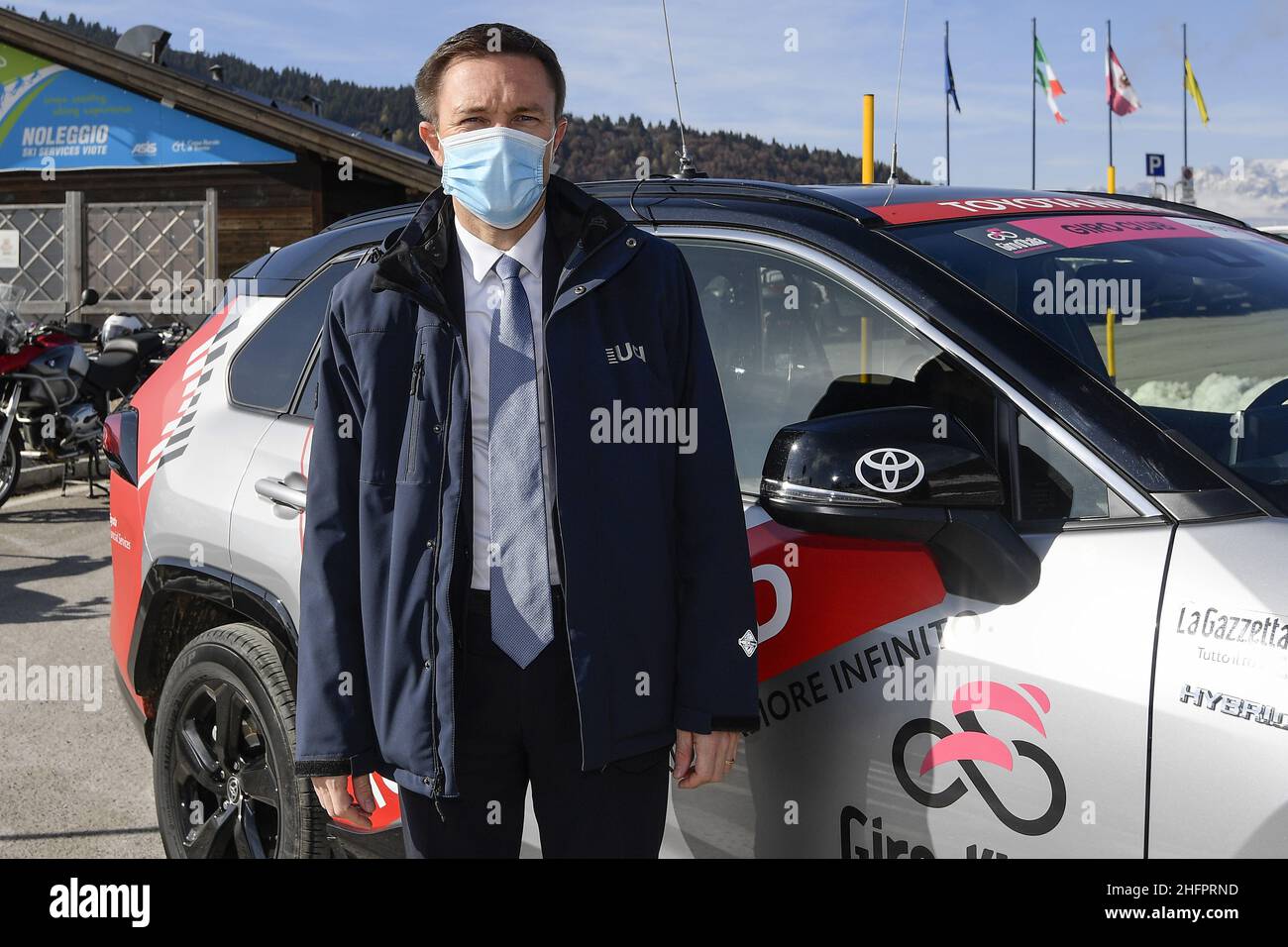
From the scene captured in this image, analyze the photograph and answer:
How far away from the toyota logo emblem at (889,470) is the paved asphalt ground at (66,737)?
2.91 metres

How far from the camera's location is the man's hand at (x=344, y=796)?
2057mm

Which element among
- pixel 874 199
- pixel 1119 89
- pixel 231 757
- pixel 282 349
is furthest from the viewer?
pixel 1119 89

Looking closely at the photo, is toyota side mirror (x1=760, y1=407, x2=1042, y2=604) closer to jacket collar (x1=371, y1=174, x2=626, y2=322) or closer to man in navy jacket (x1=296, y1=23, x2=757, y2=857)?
man in navy jacket (x1=296, y1=23, x2=757, y2=857)

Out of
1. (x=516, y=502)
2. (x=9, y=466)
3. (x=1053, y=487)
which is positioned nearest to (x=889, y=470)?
(x=1053, y=487)

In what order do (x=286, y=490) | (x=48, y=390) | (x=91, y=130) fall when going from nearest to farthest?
1. (x=286, y=490)
2. (x=48, y=390)
3. (x=91, y=130)

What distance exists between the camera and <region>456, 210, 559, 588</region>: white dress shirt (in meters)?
1.98

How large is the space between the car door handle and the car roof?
2.44 feet

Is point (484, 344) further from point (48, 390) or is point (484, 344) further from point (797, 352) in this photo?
point (48, 390)

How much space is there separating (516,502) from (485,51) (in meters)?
0.76

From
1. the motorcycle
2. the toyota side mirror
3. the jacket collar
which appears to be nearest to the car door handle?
the jacket collar

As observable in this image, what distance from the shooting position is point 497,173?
2.04 metres

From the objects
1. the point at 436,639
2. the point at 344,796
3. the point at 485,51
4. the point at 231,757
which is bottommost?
the point at 231,757
